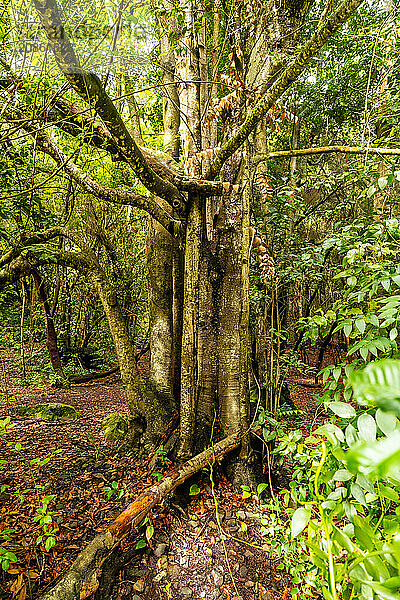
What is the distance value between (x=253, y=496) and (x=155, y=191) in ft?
9.65

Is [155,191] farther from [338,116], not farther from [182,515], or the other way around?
[338,116]

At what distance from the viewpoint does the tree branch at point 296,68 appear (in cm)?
150

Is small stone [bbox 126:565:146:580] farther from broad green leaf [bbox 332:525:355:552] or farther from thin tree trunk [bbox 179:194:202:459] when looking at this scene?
broad green leaf [bbox 332:525:355:552]

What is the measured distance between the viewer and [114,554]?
2279 mm

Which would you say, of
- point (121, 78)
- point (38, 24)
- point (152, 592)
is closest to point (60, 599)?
point (152, 592)

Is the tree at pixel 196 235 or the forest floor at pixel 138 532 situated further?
the tree at pixel 196 235

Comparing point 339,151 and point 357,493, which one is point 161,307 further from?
point 357,493

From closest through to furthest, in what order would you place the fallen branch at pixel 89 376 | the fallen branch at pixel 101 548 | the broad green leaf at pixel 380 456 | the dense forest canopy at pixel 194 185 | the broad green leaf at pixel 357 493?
the broad green leaf at pixel 380 456
the broad green leaf at pixel 357 493
the dense forest canopy at pixel 194 185
the fallen branch at pixel 101 548
the fallen branch at pixel 89 376

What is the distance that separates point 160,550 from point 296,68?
350 centimetres

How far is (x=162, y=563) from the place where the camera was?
7.79 ft

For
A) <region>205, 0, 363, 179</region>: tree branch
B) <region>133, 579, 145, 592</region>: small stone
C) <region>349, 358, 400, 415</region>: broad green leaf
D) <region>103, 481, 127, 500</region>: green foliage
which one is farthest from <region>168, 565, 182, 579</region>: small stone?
<region>205, 0, 363, 179</region>: tree branch

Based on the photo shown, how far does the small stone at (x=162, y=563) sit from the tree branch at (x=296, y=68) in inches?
125

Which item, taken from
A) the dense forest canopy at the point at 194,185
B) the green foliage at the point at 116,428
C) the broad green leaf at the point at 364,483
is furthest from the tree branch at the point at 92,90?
the green foliage at the point at 116,428

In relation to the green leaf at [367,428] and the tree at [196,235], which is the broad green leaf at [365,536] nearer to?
the green leaf at [367,428]
